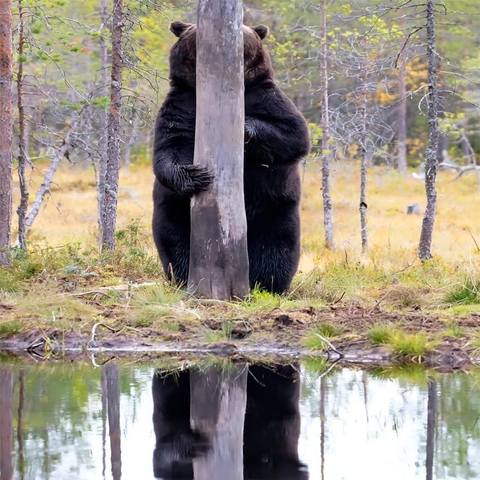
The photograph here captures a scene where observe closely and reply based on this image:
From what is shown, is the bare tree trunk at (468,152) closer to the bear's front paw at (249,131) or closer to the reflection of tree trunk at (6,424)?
the bear's front paw at (249,131)

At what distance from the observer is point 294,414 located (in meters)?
6.88

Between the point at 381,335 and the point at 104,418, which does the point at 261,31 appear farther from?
the point at 104,418

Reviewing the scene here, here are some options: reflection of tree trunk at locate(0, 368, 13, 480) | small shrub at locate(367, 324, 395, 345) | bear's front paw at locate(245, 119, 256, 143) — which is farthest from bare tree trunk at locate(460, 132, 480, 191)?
reflection of tree trunk at locate(0, 368, 13, 480)

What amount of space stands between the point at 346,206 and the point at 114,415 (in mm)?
39240

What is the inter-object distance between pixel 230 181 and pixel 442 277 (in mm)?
3587

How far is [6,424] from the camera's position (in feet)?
21.7

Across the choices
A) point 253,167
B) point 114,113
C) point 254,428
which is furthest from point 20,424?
point 114,113

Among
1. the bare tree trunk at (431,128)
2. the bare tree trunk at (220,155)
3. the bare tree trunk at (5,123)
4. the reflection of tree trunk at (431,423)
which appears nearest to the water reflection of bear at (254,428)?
the reflection of tree trunk at (431,423)

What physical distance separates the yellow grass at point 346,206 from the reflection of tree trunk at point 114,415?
66.9 feet

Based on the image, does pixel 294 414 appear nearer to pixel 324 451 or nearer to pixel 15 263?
pixel 324 451

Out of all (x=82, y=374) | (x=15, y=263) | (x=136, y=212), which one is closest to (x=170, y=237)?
(x=15, y=263)

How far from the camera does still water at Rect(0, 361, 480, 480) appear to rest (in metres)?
5.66

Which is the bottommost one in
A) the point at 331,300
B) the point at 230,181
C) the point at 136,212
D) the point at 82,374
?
the point at 82,374

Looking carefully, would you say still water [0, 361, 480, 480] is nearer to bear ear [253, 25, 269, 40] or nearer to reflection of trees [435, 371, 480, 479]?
reflection of trees [435, 371, 480, 479]
